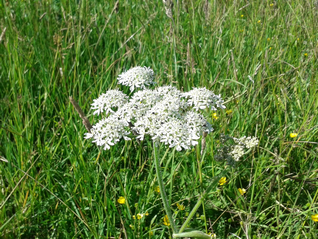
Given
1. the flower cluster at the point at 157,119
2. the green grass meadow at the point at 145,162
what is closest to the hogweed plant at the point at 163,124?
the flower cluster at the point at 157,119

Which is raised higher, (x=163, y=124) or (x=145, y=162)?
(x=163, y=124)

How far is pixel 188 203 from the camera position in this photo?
1888 millimetres

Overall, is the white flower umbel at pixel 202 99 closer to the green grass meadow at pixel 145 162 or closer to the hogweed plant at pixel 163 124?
the hogweed plant at pixel 163 124

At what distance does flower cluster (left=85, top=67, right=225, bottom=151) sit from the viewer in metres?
1.47

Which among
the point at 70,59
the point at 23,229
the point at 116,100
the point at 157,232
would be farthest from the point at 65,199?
the point at 70,59

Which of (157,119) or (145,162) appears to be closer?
(157,119)

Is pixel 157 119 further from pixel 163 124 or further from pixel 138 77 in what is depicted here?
pixel 138 77

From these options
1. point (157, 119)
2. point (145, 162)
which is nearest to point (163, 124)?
point (157, 119)

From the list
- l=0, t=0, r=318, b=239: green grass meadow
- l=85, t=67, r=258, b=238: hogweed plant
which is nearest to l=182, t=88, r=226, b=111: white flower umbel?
l=85, t=67, r=258, b=238: hogweed plant

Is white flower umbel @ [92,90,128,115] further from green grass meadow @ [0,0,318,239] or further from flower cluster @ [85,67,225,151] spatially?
green grass meadow @ [0,0,318,239]

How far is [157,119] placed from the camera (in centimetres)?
154

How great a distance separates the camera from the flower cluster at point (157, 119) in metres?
1.47

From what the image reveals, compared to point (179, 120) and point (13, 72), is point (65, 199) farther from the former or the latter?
point (13, 72)

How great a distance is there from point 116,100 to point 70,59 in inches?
55.0
